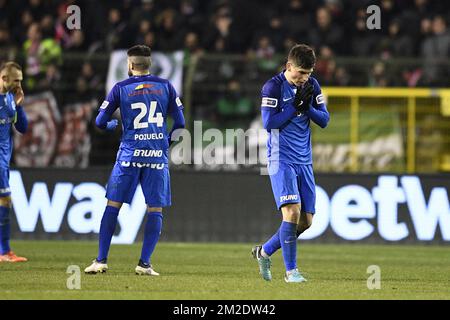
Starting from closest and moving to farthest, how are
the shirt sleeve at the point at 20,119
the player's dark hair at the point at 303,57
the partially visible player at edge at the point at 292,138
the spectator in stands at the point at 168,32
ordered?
the player's dark hair at the point at 303,57
the partially visible player at edge at the point at 292,138
the shirt sleeve at the point at 20,119
the spectator in stands at the point at 168,32

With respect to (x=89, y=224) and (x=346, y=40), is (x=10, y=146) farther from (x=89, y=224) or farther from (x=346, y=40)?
(x=346, y=40)

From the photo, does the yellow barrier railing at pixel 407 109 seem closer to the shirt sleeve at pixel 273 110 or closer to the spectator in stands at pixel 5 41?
the spectator in stands at pixel 5 41

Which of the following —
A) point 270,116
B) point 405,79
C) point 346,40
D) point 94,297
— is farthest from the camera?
point 346,40

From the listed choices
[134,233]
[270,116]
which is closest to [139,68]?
[270,116]

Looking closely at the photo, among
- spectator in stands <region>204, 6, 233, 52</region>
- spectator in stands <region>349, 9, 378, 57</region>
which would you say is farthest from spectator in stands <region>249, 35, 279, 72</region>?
spectator in stands <region>349, 9, 378, 57</region>

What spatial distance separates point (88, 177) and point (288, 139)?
6741 mm

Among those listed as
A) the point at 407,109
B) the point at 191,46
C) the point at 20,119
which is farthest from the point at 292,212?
the point at 191,46

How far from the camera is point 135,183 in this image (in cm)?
1104

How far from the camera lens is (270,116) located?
10.4 m

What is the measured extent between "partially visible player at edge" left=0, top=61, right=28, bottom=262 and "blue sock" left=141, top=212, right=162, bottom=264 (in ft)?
7.80

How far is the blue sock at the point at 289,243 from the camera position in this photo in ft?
34.1

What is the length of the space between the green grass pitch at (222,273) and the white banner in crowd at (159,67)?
3.10 meters

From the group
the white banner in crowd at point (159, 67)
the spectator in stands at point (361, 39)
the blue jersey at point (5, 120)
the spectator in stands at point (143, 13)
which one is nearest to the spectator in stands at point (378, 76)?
the spectator in stands at point (361, 39)

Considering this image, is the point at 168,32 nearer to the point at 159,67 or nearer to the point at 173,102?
the point at 159,67
